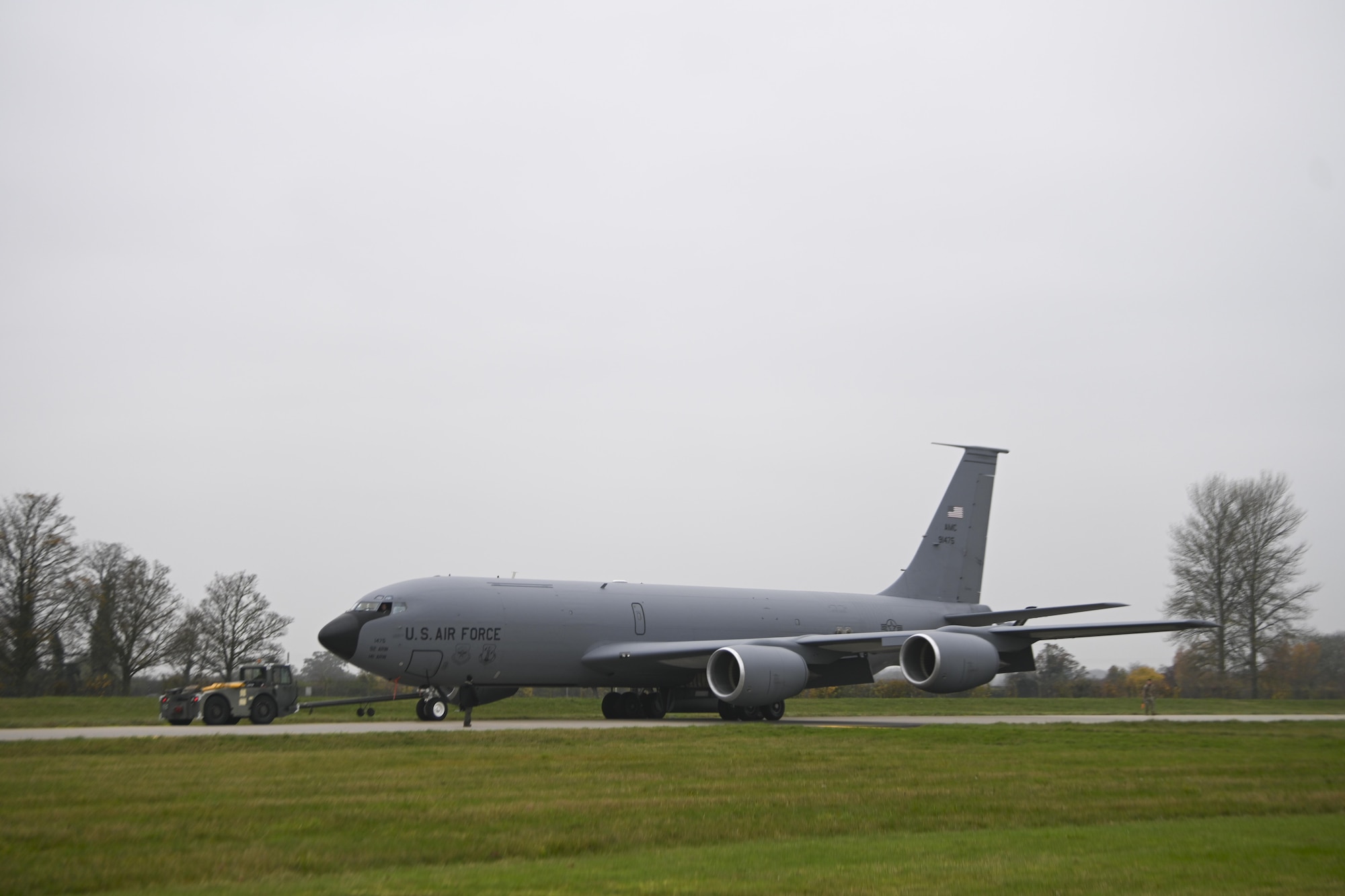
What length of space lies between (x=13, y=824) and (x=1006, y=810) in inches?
332

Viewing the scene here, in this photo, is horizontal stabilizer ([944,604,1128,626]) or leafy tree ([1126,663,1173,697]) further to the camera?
leafy tree ([1126,663,1173,697])

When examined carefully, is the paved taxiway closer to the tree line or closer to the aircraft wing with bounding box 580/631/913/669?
the aircraft wing with bounding box 580/631/913/669

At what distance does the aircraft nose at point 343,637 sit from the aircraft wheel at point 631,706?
738cm

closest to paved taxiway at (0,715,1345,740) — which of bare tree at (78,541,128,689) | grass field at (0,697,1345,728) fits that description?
grass field at (0,697,1345,728)

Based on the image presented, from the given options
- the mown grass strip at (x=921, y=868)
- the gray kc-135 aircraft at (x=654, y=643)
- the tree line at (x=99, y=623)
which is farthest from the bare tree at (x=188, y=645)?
the mown grass strip at (x=921, y=868)

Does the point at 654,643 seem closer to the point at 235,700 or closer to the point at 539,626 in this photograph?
the point at 539,626

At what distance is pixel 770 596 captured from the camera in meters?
33.4

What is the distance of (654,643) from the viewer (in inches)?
1182

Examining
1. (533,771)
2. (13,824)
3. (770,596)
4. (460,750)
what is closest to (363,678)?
(770,596)

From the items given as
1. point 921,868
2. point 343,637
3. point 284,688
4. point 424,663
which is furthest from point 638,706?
point 921,868

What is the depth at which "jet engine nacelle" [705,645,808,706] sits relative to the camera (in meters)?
26.2

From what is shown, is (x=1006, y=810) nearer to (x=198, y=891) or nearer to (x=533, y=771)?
(x=533, y=771)

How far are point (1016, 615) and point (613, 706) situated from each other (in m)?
11.0

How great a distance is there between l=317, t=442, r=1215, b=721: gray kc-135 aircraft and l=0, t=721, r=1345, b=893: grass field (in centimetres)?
887
